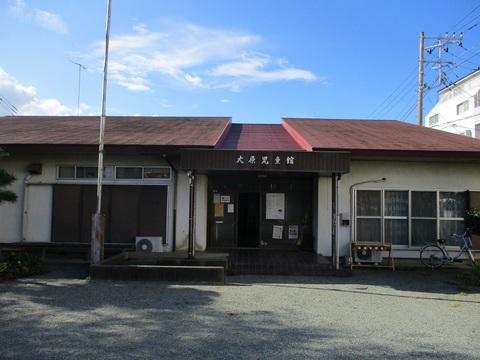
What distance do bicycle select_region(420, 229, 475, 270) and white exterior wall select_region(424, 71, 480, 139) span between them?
3074 centimetres

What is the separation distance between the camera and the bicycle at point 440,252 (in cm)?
1005

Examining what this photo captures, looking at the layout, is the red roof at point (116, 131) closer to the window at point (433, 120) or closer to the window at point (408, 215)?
the window at point (408, 215)

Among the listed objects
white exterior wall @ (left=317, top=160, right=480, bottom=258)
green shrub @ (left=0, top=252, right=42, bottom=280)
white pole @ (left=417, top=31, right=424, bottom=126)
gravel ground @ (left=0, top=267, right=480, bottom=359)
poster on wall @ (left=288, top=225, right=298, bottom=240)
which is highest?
white pole @ (left=417, top=31, right=424, bottom=126)

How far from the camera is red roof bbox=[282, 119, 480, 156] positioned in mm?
9734

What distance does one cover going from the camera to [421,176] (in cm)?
1063

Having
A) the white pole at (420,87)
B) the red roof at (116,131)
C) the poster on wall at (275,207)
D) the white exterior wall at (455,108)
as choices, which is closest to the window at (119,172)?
the red roof at (116,131)

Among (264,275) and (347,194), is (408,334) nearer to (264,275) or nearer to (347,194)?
(264,275)

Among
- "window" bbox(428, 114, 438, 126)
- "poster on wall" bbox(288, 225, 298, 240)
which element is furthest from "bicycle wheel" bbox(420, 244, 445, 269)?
"window" bbox(428, 114, 438, 126)

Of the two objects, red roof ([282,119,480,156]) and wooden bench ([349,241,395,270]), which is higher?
red roof ([282,119,480,156])

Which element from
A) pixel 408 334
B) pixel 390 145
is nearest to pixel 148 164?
pixel 390 145

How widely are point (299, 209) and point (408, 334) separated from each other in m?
6.99

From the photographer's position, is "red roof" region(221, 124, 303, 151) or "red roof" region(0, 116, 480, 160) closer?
"red roof" region(0, 116, 480, 160)

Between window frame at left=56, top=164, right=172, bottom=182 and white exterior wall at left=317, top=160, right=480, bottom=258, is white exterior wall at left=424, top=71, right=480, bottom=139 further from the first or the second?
window frame at left=56, top=164, right=172, bottom=182

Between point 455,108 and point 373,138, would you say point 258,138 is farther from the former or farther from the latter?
point 455,108
